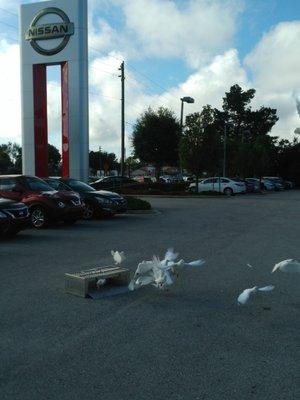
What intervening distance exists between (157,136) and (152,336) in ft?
151

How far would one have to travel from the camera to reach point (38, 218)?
15773 millimetres

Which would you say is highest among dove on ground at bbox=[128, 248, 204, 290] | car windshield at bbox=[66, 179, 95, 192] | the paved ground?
car windshield at bbox=[66, 179, 95, 192]

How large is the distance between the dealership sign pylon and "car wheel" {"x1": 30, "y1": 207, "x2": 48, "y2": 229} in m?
9.55

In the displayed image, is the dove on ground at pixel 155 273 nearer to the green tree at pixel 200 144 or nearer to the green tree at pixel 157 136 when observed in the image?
the green tree at pixel 200 144

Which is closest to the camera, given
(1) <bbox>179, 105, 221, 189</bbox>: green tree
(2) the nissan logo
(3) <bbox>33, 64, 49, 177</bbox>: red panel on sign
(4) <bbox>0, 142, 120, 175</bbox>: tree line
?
(2) the nissan logo

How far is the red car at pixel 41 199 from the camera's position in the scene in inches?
619

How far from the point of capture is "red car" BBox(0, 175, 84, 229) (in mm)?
15719

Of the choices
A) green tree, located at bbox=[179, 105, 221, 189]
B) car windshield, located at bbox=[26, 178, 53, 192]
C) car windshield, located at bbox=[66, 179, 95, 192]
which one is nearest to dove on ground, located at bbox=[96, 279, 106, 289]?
car windshield, located at bbox=[26, 178, 53, 192]

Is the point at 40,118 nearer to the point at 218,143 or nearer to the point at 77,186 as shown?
the point at 77,186

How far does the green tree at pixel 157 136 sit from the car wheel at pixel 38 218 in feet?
117

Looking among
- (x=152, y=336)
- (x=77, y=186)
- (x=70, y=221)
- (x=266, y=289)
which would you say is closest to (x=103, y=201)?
(x=77, y=186)

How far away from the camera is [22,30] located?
86.3 feet

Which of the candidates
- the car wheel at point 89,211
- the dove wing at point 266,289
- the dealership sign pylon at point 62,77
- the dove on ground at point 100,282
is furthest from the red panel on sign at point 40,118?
the dove wing at point 266,289

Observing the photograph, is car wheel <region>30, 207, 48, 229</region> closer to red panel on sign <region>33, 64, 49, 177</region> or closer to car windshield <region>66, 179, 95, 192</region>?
car windshield <region>66, 179, 95, 192</region>
